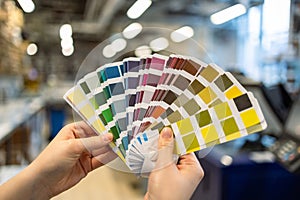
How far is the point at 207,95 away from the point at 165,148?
13cm

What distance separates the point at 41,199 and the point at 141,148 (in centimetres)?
37

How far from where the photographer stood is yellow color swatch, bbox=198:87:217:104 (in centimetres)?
60

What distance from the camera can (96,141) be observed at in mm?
668

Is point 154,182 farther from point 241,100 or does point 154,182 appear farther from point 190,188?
point 241,100

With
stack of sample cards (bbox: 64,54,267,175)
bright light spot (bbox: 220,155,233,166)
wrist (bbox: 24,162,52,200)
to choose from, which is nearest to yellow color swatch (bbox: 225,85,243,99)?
stack of sample cards (bbox: 64,54,267,175)

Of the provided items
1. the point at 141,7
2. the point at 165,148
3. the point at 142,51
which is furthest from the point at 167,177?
the point at 141,7

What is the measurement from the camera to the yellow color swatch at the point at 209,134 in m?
0.59

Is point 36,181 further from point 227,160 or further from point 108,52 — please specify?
point 227,160

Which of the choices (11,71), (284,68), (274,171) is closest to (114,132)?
(274,171)

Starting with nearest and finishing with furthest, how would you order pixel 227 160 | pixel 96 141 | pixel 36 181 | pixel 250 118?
pixel 250 118
pixel 96 141
pixel 36 181
pixel 227 160

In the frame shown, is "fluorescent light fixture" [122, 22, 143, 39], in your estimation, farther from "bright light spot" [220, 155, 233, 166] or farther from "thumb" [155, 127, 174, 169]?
"bright light spot" [220, 155, 233, 166]

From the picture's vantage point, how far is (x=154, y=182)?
0.62 metres

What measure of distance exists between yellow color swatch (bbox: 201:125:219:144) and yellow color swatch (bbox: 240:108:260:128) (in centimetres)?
6

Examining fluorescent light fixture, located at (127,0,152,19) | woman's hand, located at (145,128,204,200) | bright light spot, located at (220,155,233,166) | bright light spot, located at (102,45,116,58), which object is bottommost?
bright light spot, located at (220,155,233,166)
